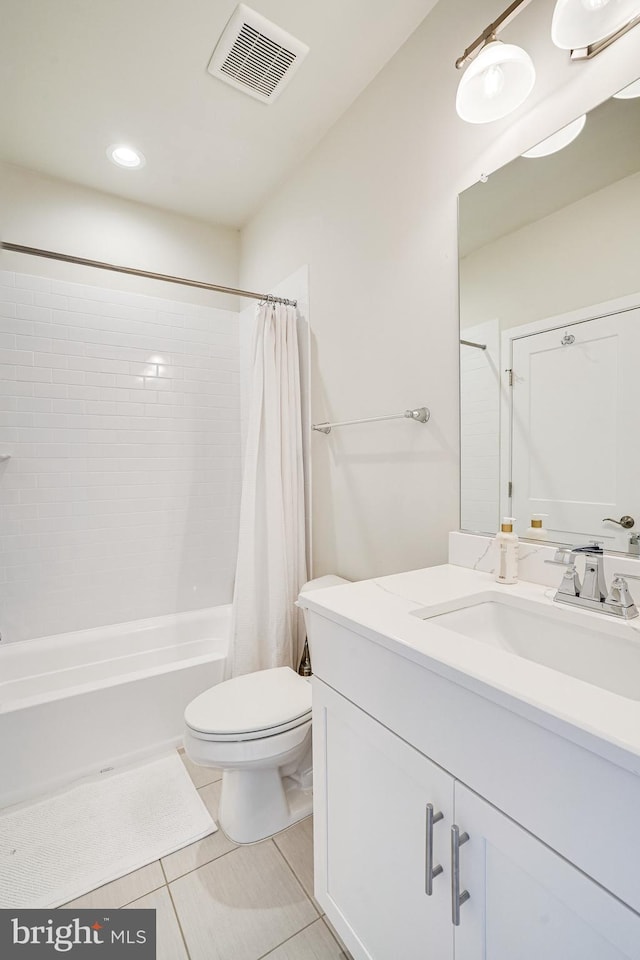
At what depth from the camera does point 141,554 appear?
8.07ft

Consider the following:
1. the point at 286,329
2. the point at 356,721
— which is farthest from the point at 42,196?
the point at 356,721

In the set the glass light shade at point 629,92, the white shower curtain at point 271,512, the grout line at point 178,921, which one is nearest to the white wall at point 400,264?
Result: the glass light shade at point 629,92

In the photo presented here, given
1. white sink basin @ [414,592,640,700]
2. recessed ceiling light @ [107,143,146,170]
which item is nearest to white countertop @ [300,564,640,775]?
white sink basin @ [414,592,640,700]

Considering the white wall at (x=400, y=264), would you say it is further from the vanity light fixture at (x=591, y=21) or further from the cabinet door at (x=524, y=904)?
the cabinet door at (x=524, y=904)

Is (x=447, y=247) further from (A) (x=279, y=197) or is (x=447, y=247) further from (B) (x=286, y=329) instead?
(A) (x=279, y=197)

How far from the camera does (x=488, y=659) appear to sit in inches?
26.6

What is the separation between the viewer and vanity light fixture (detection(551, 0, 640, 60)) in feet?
2.89

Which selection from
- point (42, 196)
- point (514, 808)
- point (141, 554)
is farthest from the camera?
point (141, 554)

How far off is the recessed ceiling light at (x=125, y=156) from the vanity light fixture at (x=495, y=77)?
5.40 feet

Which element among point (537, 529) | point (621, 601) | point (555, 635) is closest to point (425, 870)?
point (555, 635)

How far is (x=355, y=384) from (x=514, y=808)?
4.89ft

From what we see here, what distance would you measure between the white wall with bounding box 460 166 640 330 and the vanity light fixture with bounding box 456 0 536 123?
29 cm

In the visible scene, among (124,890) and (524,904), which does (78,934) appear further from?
(524,904)

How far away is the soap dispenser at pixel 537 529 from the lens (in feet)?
3.69
